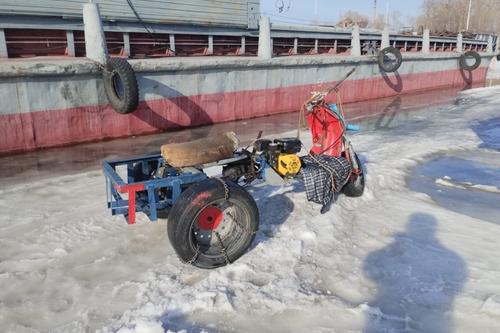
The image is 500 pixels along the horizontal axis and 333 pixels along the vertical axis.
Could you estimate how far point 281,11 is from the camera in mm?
26891

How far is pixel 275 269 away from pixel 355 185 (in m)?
2.15

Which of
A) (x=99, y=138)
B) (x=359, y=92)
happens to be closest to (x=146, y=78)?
(x=99, y=138)

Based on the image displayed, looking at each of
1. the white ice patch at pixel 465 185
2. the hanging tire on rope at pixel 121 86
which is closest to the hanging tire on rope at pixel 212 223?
the white ice patch at pixel 465 185

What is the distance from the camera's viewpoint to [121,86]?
Answer: 8672 mm

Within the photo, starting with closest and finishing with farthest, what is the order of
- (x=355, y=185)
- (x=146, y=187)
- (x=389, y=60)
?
1. (x=146, y=187)
2. (x=355, y=185)
3. (x=389, y=60)

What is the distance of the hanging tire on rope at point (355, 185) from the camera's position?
529 centimetres

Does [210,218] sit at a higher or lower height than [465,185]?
higher

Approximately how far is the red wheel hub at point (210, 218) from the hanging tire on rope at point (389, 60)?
16586 millimetres

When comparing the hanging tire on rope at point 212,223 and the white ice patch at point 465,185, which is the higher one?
the hanging tire on rope at point 212,223

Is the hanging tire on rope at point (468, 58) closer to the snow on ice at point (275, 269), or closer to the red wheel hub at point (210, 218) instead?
the snow on ice at point (275, 269)

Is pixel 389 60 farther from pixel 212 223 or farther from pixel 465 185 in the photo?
pixel 212 223

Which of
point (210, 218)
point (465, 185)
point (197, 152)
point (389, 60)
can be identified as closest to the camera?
point (210, 218)

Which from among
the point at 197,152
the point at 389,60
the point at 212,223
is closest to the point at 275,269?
the point at 212,223

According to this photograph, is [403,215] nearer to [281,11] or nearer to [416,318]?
[416,318]
